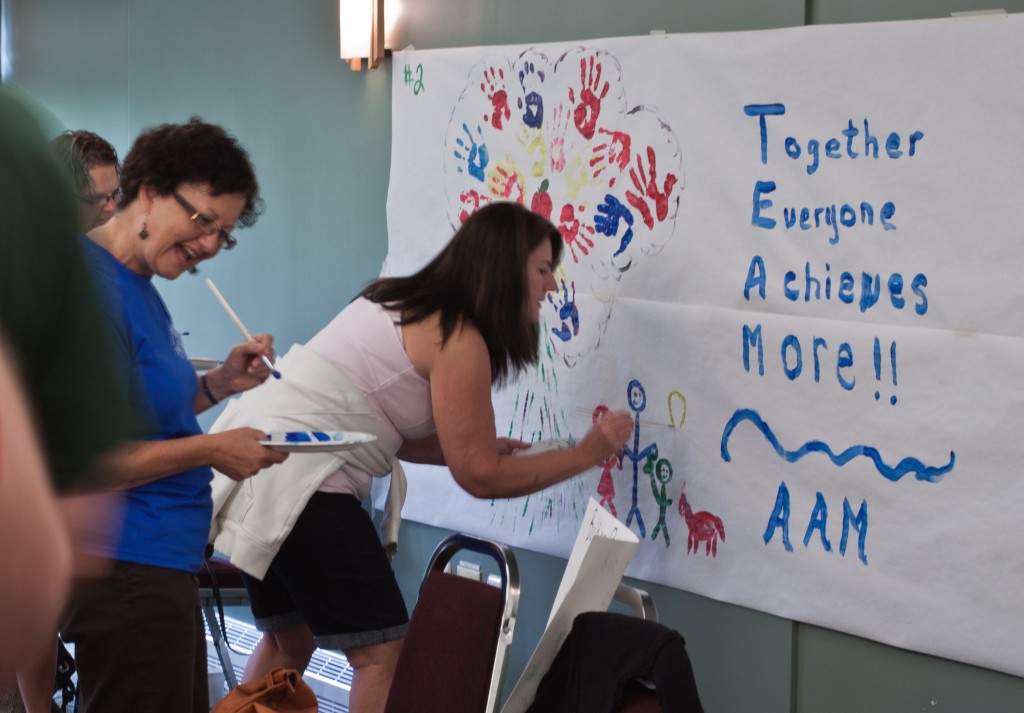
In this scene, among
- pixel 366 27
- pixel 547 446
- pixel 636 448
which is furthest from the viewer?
pixel 366 27

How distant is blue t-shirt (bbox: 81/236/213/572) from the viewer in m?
1.80

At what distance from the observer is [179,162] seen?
75.5 inches

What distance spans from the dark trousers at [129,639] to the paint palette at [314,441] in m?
0.29

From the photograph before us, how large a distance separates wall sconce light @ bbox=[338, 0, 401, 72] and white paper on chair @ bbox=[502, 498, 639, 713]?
175cm

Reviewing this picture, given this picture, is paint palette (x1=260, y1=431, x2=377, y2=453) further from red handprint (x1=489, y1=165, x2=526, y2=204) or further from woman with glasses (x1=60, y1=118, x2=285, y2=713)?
red handprint (x1=489, y1=165, x2=526, y2=204)

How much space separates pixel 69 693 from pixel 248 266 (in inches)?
56.6

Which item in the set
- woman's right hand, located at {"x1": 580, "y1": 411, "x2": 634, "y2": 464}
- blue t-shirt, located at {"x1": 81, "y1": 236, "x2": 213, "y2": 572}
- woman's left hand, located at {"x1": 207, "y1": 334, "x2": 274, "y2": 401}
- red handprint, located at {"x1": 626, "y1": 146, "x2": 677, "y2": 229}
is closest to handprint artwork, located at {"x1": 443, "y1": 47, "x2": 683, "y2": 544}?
red handprint, located at {"x1": 626, "y1": 146, "x2": 677, "y2": 229}

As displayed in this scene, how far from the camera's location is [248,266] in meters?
3.75

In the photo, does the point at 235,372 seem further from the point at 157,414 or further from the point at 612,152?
the point at 612,152

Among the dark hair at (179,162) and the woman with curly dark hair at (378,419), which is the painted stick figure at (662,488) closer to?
the woman with curly dark hair at (378,419)

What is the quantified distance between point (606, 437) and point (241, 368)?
75 centimetres

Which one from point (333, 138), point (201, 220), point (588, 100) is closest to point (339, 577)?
point (201, 220)

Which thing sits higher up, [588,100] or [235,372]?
[588,100]

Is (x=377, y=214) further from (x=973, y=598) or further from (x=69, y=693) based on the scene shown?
(x=973, y=598)
